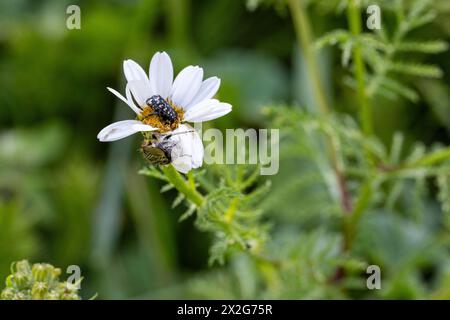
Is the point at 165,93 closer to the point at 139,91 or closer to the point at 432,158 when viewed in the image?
the point at 139,91

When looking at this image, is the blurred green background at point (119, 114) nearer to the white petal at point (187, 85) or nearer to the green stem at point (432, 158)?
the green stem at point (432, 158)

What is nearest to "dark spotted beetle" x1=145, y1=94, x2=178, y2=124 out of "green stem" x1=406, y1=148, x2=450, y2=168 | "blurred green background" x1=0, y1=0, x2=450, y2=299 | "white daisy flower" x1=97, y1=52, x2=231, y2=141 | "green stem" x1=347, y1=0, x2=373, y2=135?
"white daisy flower" x1=97, y1=52, x2=231, y2=141

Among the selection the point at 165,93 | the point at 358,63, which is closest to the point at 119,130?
the point at 165,93

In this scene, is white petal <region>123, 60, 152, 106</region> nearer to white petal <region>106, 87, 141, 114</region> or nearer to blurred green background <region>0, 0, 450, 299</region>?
white petal <region>106, 87, 141, 114</region>

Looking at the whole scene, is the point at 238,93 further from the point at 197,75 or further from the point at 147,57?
the point at 197,75

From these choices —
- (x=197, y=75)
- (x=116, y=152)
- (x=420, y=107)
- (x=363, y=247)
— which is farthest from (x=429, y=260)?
(x=197, y=75)

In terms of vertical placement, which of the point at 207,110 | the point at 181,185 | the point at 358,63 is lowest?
the point at 181,185
